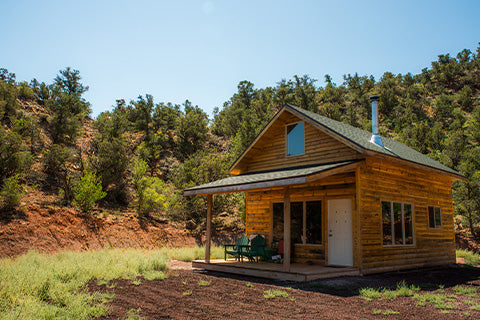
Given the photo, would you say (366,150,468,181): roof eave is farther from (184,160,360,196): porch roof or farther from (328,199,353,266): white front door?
(328,199,353,266): white front door

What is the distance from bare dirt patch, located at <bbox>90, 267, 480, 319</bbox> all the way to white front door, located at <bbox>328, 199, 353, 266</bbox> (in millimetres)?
1311

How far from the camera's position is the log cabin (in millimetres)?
9258

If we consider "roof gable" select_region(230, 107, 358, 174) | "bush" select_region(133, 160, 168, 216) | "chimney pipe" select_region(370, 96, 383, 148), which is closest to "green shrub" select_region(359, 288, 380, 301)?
"roof gable" select_region(230, 107, 358, 174)

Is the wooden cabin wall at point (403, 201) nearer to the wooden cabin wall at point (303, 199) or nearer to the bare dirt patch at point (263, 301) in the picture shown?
the wooden cabin wall at point (303, 199)

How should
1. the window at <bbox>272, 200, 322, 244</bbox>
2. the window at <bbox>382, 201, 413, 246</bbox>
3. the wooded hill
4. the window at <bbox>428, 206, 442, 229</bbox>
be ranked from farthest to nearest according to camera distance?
the wooded hill, the window at <bbox>428, 206, 442, 229</bbox>, the window at <bbox>272, 200, 322, 244</bbox>, the window at <bbox>382, 201, 413, 246</bbox>

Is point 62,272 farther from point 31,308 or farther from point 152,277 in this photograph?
point 31,308

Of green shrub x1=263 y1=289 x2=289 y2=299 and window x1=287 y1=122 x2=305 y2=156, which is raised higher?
window x1=287 y1=122 x2=305 y2=156

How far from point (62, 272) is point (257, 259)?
20.3 feet

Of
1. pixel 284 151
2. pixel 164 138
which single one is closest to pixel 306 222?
pixel 284 151

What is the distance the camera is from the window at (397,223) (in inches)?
398

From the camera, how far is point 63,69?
30.4m

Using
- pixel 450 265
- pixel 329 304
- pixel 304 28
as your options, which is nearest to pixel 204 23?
pixel 304 28

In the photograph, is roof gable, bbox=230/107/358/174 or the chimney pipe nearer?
roof gable, bbox=230/107/358/174

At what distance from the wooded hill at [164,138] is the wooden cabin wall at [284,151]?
789 cm
